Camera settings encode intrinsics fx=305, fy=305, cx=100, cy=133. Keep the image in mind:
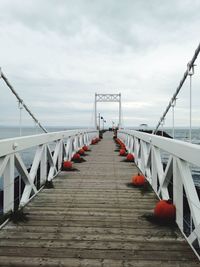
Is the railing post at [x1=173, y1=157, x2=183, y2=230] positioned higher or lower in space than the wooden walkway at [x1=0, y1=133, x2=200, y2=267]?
higher

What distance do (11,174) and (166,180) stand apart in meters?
2.08

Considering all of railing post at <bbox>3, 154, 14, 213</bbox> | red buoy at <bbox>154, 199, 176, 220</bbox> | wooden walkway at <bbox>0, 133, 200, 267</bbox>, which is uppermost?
railing post at <bbox>3, 154, 14, 213</bbox>

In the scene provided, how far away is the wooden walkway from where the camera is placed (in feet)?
8.98

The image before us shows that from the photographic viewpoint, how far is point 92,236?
331cm

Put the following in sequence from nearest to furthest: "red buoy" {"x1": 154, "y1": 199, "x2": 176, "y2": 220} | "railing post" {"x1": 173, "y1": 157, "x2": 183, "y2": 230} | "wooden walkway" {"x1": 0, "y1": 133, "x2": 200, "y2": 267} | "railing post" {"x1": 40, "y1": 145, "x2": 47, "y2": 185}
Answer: "wooden walkway" {"x1": 0, "y1": 133, "x2": 200, "y2": 267} → "railing post" {"x1": 173, "y1": 157, "x2": 183, "y2": 230} → "red buoy" {"x1": 154, "y1": 199, "x2": 176, "y2": 220} → "railing post" {"x1": 40, "y1": 145, "x2": 47, "y2": 185}

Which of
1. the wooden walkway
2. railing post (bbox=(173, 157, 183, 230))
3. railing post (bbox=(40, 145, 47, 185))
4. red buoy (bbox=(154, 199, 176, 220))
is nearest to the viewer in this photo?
the wooden walkway

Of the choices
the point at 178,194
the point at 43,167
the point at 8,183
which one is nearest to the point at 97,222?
the point at 178,194

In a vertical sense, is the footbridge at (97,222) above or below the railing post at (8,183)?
below

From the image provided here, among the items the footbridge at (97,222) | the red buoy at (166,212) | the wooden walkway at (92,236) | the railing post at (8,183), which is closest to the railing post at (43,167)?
the footbridge at (97,222)

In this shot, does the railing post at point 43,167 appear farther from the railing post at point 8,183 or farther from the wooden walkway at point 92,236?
the railing post at point 8,183

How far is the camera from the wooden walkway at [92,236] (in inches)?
108

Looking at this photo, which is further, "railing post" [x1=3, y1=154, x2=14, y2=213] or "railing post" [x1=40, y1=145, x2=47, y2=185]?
"railing post" [x1=40, y1=145, x2=47, y2=185]

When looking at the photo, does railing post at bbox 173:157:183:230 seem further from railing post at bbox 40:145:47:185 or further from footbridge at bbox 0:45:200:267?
railing post at bbox 40:145:47:185

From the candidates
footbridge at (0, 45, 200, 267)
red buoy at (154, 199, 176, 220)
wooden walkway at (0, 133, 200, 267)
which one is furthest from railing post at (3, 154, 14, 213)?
red buoy at (154, 199, 176, 220)
